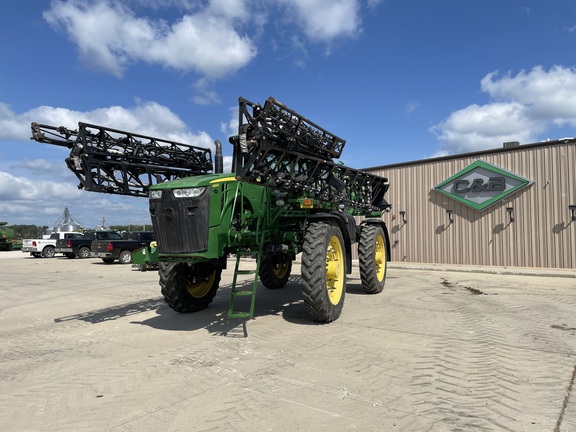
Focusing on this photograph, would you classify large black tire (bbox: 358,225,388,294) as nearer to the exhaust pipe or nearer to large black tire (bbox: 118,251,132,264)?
the exhaust pipe

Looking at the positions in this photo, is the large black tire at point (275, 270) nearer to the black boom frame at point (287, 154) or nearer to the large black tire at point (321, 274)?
the black boom frame at point (287, 154)

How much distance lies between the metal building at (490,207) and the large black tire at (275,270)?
32.8 feet

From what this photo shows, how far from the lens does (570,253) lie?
15.2 m

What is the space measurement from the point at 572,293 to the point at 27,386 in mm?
10834

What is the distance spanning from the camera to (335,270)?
23.5 feet

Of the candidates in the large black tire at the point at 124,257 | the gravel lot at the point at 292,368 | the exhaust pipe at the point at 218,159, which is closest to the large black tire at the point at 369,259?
the gravel lot at the point at 292,368

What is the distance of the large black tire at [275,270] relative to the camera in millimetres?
10086

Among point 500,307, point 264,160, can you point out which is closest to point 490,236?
point 500,307

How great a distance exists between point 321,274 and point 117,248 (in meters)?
17.7

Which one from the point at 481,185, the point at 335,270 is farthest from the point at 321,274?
the point at 481,185

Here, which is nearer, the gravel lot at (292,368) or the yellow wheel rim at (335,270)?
the gravel lot at (292,368)

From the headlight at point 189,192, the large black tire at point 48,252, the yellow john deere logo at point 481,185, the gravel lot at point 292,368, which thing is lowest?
the gravel lot at point 292,368

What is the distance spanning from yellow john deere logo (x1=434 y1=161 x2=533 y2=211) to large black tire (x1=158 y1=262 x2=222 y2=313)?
13.1 metres

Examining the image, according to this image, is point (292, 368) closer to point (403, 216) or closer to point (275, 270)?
point (275, 270)
